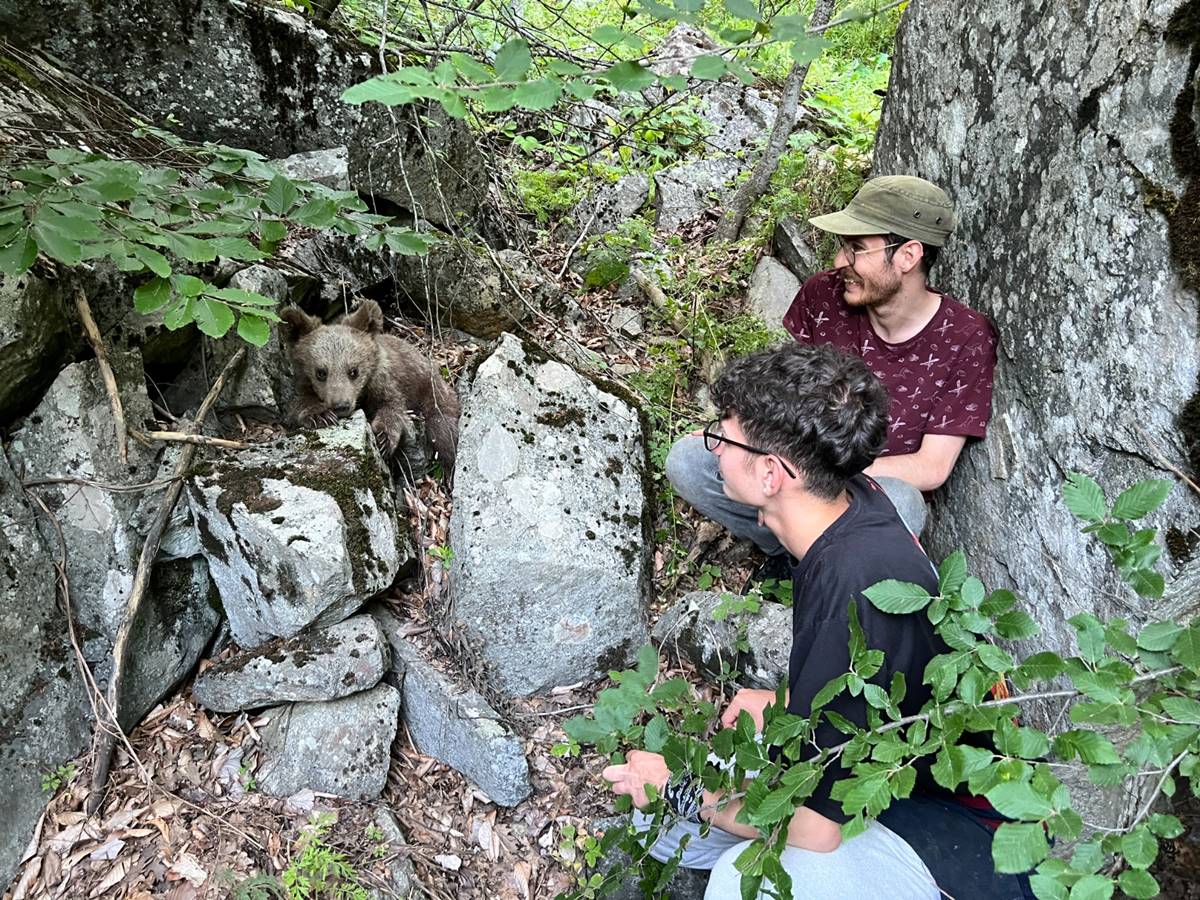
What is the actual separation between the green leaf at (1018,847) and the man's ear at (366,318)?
450 cm

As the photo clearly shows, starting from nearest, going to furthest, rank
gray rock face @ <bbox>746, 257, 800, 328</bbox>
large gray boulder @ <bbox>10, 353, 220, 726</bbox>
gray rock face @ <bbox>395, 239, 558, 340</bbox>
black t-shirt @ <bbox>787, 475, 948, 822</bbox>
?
black t-shirt @ <bbox>787, 475, 948, 822</bbox>
large gray boulder @ <bbox>10, 353, 220, 726</bbox>
gray rock face @ <bbox>395, 239, 558, 340</bbox>
gray rock face @ <bbox>746, 257, 800, 328</bbox>

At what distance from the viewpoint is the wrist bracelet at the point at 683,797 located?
102 inches

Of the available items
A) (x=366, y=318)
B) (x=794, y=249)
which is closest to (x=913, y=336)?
(x=794, y=249)

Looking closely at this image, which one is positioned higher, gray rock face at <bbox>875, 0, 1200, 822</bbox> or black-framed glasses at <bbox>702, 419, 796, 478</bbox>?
gray rock face at <bbox>875, 0, 1200, 822</bbox>

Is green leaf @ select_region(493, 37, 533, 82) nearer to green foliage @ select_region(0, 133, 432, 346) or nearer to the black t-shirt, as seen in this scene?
green foliage @ select_region(0, 133, 432, 346)

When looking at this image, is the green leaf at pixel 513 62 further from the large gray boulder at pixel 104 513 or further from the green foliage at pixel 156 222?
the large gray boulder at pixel 104 513

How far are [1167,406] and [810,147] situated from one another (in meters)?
4.97

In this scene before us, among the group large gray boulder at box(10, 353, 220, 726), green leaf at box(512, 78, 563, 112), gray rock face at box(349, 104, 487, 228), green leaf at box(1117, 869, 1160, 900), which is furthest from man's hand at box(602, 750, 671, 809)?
gray rock face at box(349, 104, 487, 228)

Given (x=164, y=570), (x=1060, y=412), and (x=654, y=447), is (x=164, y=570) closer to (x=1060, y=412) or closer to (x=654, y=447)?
(x=654, y=447)

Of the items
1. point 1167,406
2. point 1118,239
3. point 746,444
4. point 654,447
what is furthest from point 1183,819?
point 654,447

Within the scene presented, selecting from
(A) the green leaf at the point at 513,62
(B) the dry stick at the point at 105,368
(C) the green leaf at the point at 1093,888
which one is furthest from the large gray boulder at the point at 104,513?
(C) the green leaf at the point at 1093,888

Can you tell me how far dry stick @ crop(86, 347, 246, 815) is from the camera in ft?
11.3

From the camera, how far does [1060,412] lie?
321 centimetres

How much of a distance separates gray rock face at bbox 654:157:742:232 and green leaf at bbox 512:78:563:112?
5401 mm
